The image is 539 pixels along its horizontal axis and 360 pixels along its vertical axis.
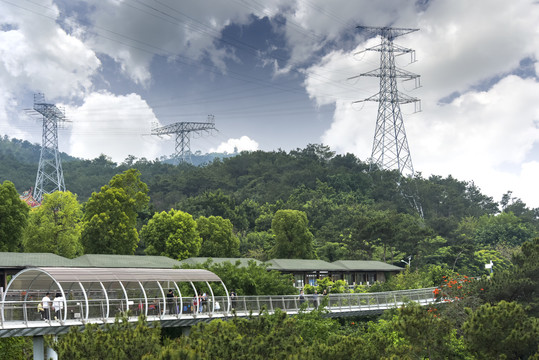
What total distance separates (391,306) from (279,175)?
332 ft

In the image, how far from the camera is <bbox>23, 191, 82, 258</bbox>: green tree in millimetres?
58219

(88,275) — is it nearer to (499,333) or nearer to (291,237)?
(499,333)

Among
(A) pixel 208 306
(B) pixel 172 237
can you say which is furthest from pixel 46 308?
(B) pixel 172 237

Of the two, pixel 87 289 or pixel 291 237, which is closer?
pixel 87 289

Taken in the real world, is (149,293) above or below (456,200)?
below

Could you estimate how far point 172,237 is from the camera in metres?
65.1

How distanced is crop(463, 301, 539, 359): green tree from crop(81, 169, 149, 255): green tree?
39.6 m

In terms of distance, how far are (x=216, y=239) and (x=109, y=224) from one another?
1678 centimetres

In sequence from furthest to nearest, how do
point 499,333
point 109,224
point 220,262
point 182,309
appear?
point 109,224
point 220,262
point 182,309
point 499,333

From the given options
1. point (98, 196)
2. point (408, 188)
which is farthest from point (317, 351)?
point (408, 188)

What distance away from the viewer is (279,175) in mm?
148250

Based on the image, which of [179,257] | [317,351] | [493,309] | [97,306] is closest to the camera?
[317,351]

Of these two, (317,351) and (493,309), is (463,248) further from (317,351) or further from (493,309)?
(317,351)

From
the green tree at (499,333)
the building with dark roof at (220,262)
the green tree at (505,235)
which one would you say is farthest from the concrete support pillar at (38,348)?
the green tree at (505,235)
